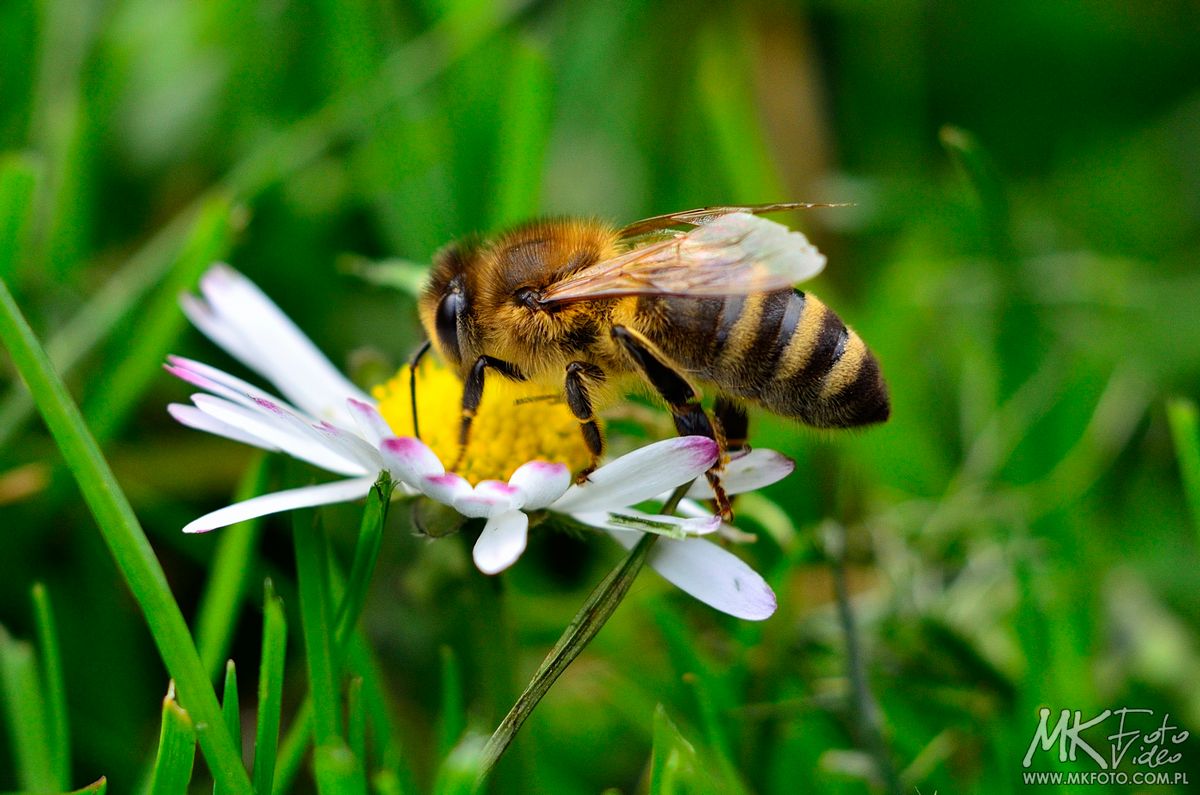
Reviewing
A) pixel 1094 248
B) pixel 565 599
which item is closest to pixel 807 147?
pixel 1094 248

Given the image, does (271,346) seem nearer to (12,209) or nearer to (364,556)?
(12,209)

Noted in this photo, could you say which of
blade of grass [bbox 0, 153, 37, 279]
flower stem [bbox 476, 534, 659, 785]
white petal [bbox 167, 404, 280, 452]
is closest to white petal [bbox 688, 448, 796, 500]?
flower stem [bbox 476, 534, 659, 785]

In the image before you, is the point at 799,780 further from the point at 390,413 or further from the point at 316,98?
the point at 316,98

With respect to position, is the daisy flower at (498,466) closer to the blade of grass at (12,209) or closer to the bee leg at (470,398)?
the bee leg at (470,398)

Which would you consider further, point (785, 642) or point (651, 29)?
point (651, 29)

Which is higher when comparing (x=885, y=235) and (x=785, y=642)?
(x=885, y=235)

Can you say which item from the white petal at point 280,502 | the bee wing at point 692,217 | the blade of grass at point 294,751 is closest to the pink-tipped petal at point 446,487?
the white petal at point 280,502

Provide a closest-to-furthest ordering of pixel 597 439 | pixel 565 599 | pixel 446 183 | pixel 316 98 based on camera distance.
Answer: pixel 597 439 → pixel 565 599 → pixel 446 183 → pixel 316 98

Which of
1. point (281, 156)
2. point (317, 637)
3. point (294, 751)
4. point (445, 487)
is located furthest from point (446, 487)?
point (281, 156)
